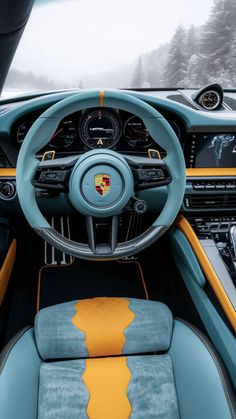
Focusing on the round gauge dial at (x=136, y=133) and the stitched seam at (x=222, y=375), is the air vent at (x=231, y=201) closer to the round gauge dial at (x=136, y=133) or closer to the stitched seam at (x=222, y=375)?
the round gauge dial at (x=136, y=133)

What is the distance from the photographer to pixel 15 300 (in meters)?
2.05

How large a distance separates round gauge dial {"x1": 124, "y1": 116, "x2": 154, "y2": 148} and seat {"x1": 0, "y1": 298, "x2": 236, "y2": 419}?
0.68 meters

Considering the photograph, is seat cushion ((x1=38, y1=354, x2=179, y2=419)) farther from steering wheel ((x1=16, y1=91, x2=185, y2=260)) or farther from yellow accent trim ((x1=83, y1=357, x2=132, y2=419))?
steering wheel ((x1=16, y1=91, x2=185, y2=260))

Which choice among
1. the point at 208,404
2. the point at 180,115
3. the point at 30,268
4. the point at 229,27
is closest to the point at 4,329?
the point at 30,268

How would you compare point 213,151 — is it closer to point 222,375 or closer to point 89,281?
point 89,281

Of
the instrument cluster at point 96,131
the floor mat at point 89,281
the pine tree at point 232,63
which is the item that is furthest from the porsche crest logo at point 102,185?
the pine tree at point 232,63

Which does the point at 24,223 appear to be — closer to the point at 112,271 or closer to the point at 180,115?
the point at 112,271

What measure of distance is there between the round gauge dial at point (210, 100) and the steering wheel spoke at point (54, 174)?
953 mm

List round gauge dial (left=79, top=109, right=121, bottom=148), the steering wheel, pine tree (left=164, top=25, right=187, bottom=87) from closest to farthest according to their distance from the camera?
1. the steering wheel
2. round gauge dial (left=79, top=109, right=121, bottom=148)
3. pine tree (left=164, top=25, right=187, bottom=87)

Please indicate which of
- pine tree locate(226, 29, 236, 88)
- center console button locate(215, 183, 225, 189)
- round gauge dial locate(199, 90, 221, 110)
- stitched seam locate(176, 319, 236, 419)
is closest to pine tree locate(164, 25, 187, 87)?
pine tree locate(226, 29, 236, 88)

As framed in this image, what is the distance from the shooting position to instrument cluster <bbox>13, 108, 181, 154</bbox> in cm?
165

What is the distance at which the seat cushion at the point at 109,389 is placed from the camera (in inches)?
43.1

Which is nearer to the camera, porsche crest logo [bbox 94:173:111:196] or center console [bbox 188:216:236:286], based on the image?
porsche crest logo [bbox 94:173:111:196]

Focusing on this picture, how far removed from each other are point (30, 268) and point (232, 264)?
1.10m
